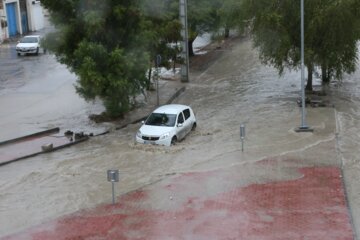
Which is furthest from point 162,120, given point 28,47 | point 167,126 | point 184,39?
point 28,47

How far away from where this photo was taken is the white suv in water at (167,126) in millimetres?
22516

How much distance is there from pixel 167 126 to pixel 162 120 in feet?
1.65

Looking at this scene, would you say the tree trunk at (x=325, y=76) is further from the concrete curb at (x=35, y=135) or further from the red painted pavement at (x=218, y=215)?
the red painted pavement at (x=218, y=215)

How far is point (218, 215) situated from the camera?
599 inches

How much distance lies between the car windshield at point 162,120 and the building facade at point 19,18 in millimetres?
35045

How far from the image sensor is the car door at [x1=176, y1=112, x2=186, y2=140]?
76.4 ft

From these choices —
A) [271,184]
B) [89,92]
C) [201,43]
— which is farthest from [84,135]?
[201,43]

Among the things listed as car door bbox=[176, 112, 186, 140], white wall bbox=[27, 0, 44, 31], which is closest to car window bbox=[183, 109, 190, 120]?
car door bbox=[176, 112, 186, 140]

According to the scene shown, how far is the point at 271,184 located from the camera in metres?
17.8

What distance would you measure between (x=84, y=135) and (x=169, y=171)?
6218 mm


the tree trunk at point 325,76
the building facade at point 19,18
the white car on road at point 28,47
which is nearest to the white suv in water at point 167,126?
the tree trunk at point 325,76

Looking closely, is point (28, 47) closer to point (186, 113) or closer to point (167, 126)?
point (186, 113)

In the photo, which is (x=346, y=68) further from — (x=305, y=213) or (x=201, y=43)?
(x=201, y=43)

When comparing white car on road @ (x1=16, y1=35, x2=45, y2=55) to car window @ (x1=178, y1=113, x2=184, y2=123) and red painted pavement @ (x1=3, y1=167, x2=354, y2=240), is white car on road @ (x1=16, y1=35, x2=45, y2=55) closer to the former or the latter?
car window @ (x1=178, y1=113, x2=184, y2=123)
